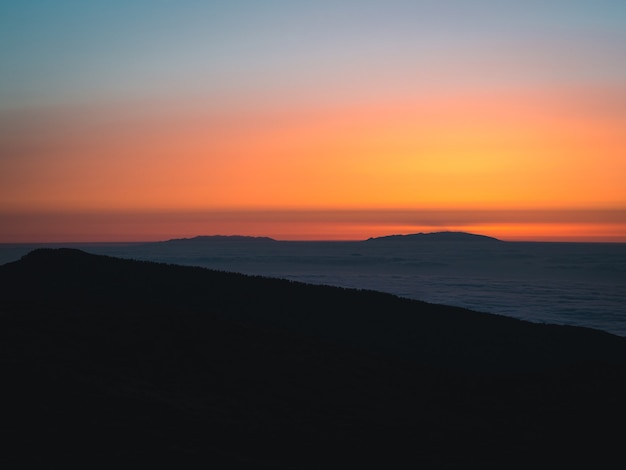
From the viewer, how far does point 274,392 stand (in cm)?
1051

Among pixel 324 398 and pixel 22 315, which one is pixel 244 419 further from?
pixel 22 315

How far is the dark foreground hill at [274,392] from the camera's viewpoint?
7496 mm

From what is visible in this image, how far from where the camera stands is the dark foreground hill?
750cm

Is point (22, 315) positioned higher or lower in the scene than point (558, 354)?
higher

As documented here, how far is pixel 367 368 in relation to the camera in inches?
512

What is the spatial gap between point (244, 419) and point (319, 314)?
1068 cm

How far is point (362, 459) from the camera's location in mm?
8039

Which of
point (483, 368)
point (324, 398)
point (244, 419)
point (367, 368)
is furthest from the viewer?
→ point (483, 368)

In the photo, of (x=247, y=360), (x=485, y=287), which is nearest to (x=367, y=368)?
(x=247, y=360)

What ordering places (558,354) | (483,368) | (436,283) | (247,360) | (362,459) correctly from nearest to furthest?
(362,459)
(247,360)
(483,368)
(558,354)
(436,283)

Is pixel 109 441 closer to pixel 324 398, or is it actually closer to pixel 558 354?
pixel 324 398

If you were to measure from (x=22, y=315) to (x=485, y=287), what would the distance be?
38295 mm

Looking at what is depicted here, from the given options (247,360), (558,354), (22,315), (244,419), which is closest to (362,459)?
(244,419)

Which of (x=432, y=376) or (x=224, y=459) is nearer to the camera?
(x=224, y=459)
